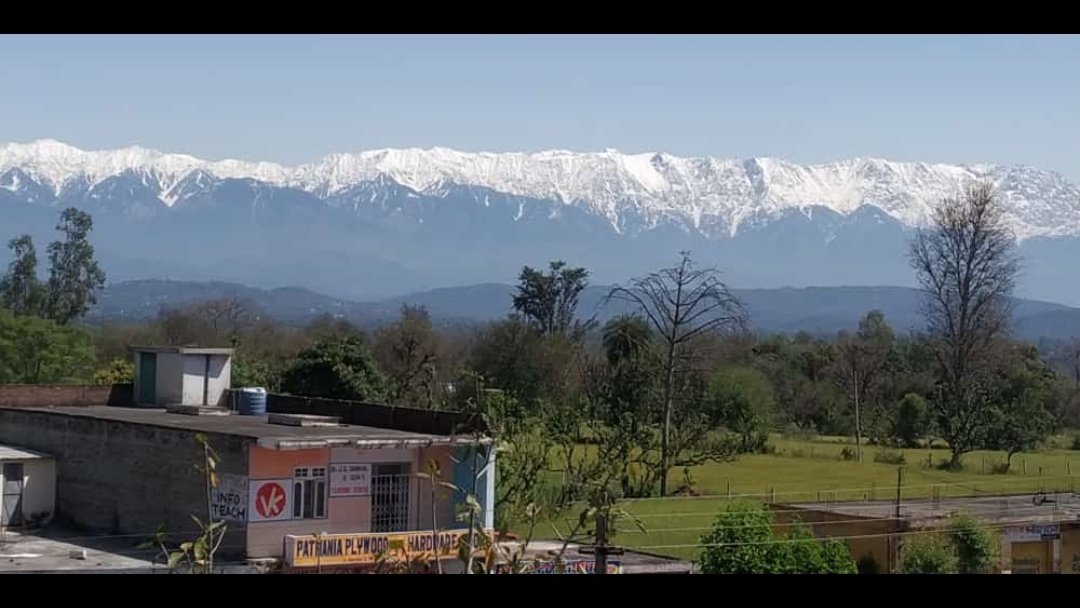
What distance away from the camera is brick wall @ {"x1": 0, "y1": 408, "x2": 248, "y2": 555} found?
19859mm

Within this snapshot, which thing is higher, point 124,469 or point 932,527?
point 124,469

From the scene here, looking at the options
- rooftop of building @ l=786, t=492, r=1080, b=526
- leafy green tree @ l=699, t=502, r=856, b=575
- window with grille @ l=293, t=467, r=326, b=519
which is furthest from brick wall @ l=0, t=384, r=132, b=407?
leafy green tree @ l=699, t=502, r=856, b=575

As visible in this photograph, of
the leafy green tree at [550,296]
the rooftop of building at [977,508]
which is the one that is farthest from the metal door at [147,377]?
the leafy green tree at [550,296]

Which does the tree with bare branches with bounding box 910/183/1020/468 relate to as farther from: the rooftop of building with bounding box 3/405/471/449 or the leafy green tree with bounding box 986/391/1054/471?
the rooftop of building with bounding box 3/405/471/449

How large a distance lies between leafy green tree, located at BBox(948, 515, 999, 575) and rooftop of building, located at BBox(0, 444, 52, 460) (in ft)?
44.3

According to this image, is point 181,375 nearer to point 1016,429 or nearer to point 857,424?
point 857,424

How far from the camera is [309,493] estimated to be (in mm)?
20047

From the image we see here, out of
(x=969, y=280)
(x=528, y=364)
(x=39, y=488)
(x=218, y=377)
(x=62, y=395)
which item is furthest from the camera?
(x=969, y=280)

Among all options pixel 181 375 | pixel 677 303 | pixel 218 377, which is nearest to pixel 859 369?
pixel 677 303

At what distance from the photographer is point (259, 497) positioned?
19.5 metres

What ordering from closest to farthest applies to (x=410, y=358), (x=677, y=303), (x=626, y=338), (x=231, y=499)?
1. (x=231, y=499)
2. (x=677, y=303)
3. (x=626, y=338)
4. (x=410, y=358)

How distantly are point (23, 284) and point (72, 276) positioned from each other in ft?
6.38
